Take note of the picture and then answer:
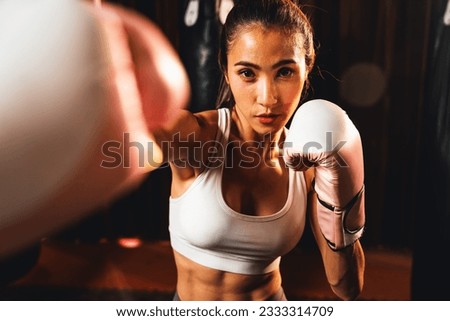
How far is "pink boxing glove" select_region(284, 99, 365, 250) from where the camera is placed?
62cm

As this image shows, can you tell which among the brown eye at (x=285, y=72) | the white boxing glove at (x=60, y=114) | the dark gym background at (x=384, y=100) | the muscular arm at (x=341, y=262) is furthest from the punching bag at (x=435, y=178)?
the white boxing glove at (x=60, y=114)

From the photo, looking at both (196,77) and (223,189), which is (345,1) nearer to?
(196,77)

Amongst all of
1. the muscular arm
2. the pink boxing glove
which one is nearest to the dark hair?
the pink boxing glove

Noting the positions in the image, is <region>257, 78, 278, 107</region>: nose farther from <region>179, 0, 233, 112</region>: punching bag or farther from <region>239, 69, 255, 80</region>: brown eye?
<region>179, 0, 233, 112</region>: punching bag

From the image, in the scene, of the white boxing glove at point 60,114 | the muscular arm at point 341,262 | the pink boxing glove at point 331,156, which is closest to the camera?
the white boxing glove at point 60,114

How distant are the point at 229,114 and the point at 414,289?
0.56 m

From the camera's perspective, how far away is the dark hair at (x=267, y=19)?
633 millimetres

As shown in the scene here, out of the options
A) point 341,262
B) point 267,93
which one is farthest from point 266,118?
point 341,262

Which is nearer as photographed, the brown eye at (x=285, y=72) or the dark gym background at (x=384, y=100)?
the brown eye at (x=285, y=72)

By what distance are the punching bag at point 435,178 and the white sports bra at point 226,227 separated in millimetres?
313

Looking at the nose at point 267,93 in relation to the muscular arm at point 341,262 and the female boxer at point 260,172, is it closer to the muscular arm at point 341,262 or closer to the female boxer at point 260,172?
the female boxer at point 260,172

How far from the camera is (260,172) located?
0.74 meters

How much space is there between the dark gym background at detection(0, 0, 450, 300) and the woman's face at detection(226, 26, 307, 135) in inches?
4.0

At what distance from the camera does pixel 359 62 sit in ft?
2.85
